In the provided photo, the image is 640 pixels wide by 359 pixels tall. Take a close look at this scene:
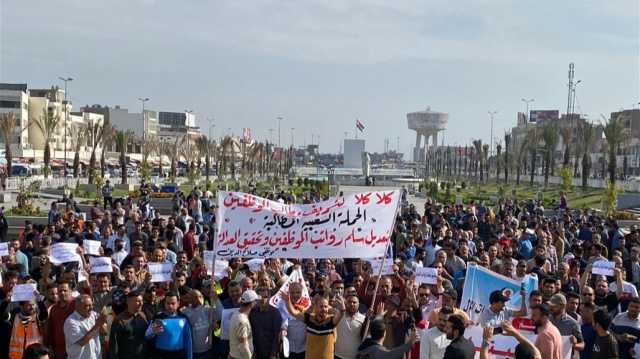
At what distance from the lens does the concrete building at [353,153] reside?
177 meters

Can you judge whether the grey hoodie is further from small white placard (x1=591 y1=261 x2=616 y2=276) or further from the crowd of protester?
small white placard (x1=591 y1=261 x2=616 y2=276)

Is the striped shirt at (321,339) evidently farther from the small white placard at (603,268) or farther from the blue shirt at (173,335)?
the small white placard at (603,268)

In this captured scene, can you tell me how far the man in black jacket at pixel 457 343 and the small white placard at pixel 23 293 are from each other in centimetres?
432

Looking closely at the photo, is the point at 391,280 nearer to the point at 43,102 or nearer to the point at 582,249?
the point at 582,249

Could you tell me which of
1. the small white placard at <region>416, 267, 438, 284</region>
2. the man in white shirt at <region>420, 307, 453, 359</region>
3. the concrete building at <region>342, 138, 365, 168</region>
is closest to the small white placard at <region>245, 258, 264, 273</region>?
the small white placard at <region>416, 267, 438, 284</region>

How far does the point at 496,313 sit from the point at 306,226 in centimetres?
237

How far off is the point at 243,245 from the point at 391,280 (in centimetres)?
216

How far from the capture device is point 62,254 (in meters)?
12.4

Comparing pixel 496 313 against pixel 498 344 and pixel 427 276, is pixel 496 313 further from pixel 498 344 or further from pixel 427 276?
pixel 427 276

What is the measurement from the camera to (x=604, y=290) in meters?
10.4

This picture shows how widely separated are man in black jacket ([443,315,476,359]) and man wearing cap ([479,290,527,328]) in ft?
3.91

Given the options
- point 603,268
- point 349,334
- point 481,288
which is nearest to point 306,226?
point 349,334

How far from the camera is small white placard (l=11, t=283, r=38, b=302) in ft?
28.5

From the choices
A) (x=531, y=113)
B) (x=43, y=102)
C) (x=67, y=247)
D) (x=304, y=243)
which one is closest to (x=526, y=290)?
(x=304, y=243)
